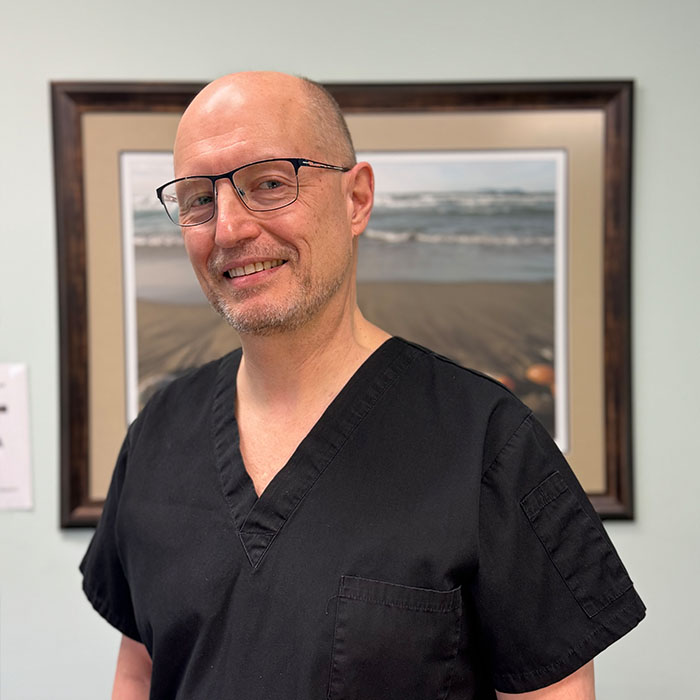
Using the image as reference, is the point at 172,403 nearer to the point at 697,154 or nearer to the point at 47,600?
the point at 47,600

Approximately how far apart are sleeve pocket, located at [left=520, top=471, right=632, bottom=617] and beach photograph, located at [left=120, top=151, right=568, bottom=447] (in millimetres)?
643

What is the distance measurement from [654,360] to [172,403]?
91 centimetres

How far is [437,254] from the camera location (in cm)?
135

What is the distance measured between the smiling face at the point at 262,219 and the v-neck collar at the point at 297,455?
106 millimetres

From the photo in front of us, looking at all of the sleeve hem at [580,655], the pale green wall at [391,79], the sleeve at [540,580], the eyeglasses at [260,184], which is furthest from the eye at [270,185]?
the pale green wall at [391,79]

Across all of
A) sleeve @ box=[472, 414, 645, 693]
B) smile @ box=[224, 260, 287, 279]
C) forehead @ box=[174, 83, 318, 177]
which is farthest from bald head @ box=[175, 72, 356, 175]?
sleeve @ box=[472, 414, 645, 693]

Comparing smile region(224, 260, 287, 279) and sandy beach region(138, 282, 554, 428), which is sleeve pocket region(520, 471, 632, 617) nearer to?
smile region(224, 260, 287, 279)

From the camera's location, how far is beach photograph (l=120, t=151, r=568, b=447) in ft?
4.39

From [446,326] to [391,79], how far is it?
0.47 meters

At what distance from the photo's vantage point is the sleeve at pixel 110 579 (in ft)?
3.00

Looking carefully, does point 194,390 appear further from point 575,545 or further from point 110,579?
point 575,545

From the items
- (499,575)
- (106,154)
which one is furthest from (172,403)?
(106,154)

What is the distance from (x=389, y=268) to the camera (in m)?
1.35

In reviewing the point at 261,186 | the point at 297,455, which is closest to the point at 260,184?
the point at 261,186
